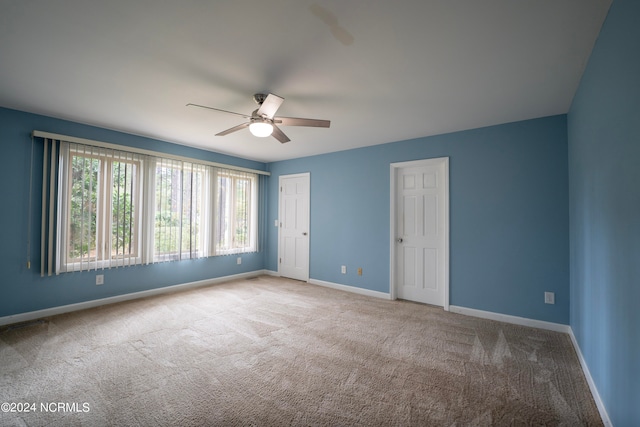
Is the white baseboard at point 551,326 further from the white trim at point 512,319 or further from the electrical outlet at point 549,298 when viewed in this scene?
the electrical outlet at point 549,298

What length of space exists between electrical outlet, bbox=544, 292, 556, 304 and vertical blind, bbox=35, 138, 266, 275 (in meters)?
4.86

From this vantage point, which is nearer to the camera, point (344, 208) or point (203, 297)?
point (203, 297)

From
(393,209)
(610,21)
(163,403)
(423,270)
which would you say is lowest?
(163,403)

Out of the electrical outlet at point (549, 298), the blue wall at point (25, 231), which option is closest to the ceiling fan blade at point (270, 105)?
the blue wall at point (25, 231)

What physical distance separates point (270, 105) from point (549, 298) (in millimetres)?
3727

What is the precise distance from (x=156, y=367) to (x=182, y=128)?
2.93 m

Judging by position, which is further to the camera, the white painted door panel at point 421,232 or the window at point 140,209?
the white painted door panel at point 421,232

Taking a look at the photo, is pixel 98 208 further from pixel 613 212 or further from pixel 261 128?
pixel 613 212

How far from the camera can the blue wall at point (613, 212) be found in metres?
1.31

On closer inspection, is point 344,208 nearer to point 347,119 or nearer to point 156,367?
point 347,119

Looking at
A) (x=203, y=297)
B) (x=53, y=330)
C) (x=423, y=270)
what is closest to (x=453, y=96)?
(x=423, y=270)

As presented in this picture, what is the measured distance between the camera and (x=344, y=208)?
4891 millimetres

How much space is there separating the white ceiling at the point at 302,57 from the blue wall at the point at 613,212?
321mm

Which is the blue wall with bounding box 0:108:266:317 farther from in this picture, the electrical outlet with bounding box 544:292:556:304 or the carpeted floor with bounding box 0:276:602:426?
the electrical outlet with bounding box 544:292:556:304
